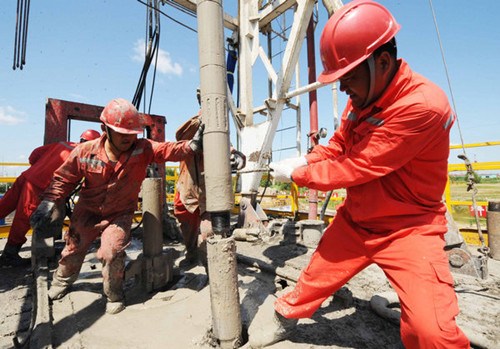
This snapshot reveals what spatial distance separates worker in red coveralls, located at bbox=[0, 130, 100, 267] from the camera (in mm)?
3645

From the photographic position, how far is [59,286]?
9.07 feet

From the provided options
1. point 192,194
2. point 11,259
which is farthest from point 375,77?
point 11,259

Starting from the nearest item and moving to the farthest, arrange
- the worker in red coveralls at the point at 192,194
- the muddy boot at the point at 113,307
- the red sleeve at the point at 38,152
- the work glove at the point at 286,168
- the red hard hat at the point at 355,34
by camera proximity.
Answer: the red hard hat at the point at 355,34 → the work glove at the point at 286,168 → the muddy boot at the point at 113,307 → the worker in red coveralls at the point at 192,194 → the red sleeve at the point at 38,152

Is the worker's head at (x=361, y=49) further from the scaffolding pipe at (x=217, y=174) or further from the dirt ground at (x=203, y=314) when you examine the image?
the dirt ground at (x=203, y=314)

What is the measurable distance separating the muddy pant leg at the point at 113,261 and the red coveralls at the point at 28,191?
5.85 ft

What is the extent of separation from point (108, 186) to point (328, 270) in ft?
7.29

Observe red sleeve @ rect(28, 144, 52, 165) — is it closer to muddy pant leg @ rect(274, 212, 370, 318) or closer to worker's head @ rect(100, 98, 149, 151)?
worker's head @ rect(100, 98, 149, 151)

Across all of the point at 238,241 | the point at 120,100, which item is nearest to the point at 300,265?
the point at 238,241

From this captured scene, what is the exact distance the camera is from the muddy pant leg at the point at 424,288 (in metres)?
1.28

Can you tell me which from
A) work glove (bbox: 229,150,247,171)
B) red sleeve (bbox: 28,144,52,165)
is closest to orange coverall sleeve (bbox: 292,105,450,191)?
work glove (bbox: 229,150,247,171)

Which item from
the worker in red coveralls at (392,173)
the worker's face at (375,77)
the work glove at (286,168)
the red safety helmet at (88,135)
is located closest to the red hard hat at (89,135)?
the red safety helmet at (88,135)

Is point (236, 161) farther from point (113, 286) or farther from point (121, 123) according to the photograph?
point (113, 286)

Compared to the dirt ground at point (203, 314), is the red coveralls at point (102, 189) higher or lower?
higher

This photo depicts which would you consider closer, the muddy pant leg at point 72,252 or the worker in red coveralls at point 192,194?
the muddy pant leg at point 72,252
